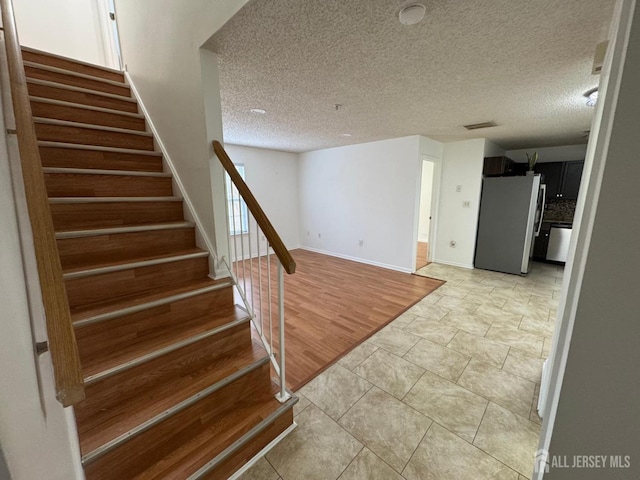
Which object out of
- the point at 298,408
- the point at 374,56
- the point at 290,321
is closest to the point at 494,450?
the point at 298,408

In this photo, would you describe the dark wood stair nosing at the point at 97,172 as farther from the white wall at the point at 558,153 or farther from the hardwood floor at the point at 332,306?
the white wall at the point at 558,153

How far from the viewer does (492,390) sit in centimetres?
187

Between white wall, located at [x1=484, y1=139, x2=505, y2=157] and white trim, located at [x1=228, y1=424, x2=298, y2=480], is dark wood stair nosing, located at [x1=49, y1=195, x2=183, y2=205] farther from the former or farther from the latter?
white wall, located at [x1=484, y1=139, x2=505, y2=157]

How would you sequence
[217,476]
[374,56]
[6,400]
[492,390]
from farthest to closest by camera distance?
[492,390], [374,56], [217,476], [6,400]

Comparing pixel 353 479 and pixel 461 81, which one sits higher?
pixel 461 81

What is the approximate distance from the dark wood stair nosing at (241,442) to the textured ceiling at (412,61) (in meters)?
2.20

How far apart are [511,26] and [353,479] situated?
8.56 ft

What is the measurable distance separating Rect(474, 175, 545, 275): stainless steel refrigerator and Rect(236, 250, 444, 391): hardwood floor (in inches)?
53.2

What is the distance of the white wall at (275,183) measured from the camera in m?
5.27

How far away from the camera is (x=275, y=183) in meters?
5.81

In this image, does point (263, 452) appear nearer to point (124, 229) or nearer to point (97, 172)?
point (124, 229)

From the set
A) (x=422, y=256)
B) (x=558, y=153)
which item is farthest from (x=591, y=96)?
(x=422, y=256)

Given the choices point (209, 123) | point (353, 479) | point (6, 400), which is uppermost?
point (209, 123)

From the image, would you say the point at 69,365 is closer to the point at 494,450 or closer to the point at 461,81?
the point at 494,450
